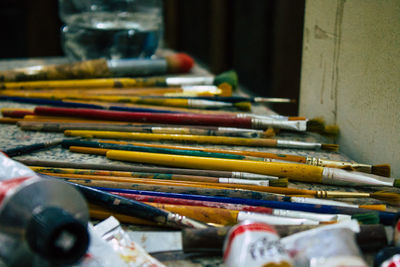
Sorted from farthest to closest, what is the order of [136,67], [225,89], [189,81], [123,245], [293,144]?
1. [136,67]
2. [189,81]
3. [225,89]
4. [293,144]
5. [123,245]

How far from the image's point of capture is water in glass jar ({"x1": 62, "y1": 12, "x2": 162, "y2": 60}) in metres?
1.42

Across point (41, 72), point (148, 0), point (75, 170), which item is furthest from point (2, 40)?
point (75, 170)

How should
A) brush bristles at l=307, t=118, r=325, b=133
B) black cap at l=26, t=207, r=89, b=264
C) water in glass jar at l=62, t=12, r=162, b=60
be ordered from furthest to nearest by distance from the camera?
1. water in glass jar at l=62, t=12, r=162, b=60
2. brush bristles at l=307, t=118, r=325, b=133
3. black cap at l=26, t=207, r=89, b=264

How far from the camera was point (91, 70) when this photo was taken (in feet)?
4.26

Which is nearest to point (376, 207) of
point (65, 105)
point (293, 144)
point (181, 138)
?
point (293, 144)

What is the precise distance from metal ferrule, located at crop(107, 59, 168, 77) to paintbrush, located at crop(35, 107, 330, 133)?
14.8 inches

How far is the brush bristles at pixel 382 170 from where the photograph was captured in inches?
26.0

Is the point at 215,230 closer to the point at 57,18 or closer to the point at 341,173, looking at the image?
the point at 341,173

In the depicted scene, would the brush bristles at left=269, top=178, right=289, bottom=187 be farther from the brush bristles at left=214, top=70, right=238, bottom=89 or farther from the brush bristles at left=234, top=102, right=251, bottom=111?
the brush bristles at left=214, top=70, right=238, bottom=89

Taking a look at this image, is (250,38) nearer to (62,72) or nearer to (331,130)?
(62,72)

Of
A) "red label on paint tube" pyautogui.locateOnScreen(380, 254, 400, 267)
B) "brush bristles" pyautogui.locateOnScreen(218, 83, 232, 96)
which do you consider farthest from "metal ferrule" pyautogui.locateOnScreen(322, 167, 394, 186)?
"brush bristles" pyautogui.locateOnScreen(218, 83, 232, 96)

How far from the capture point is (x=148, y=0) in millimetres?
1637

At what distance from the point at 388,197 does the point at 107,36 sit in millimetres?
1050

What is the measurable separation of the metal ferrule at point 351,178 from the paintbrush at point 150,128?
209mm
